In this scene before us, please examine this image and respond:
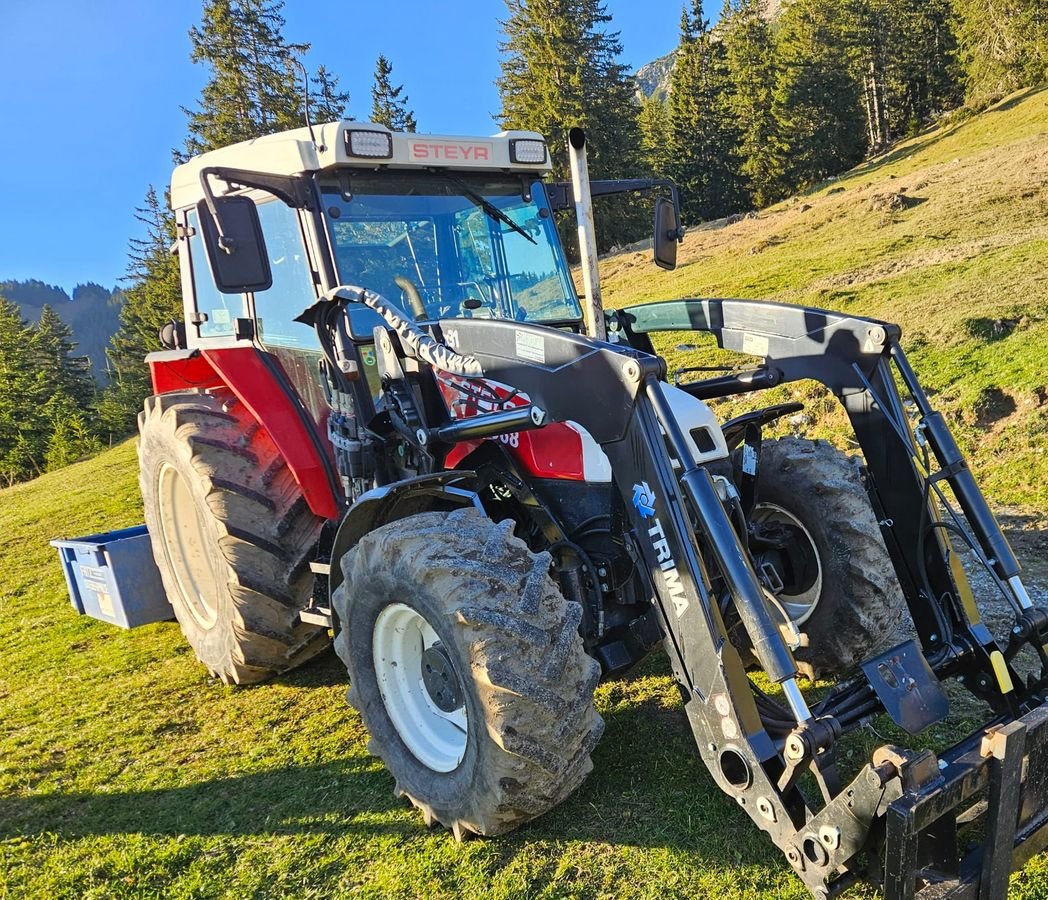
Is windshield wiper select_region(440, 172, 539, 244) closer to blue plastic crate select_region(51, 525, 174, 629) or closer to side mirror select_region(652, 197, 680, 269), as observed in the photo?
side mirror select_region(652, 197, 680, 269)

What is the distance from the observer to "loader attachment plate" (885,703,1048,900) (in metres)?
2.11

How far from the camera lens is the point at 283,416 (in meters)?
4.38

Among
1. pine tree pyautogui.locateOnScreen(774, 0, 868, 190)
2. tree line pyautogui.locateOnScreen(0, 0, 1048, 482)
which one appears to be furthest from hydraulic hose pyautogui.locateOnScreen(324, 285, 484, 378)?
pine tree pyautogui.locateOnScreen(774, 0, 868, 190)

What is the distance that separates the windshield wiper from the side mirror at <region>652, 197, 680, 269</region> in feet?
2.30

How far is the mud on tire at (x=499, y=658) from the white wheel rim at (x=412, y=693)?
9.3 inches

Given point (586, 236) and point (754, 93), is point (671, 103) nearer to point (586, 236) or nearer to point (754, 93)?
point (754, 93)

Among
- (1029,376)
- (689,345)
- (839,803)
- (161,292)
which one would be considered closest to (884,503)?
(839,803)

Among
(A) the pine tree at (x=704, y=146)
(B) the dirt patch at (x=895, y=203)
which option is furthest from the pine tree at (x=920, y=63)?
(B) the dirt patch at (x=895, y=203)

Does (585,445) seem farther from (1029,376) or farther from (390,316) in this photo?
(1029,376)

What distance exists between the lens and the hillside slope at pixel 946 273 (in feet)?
25.1

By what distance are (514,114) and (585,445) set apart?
41.0 metres

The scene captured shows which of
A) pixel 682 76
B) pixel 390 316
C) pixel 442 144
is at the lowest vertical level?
pixel 390 316

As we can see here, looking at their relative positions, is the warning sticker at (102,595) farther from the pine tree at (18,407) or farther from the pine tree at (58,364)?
the pine tree at (58,364)

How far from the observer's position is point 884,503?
11.5 feet
